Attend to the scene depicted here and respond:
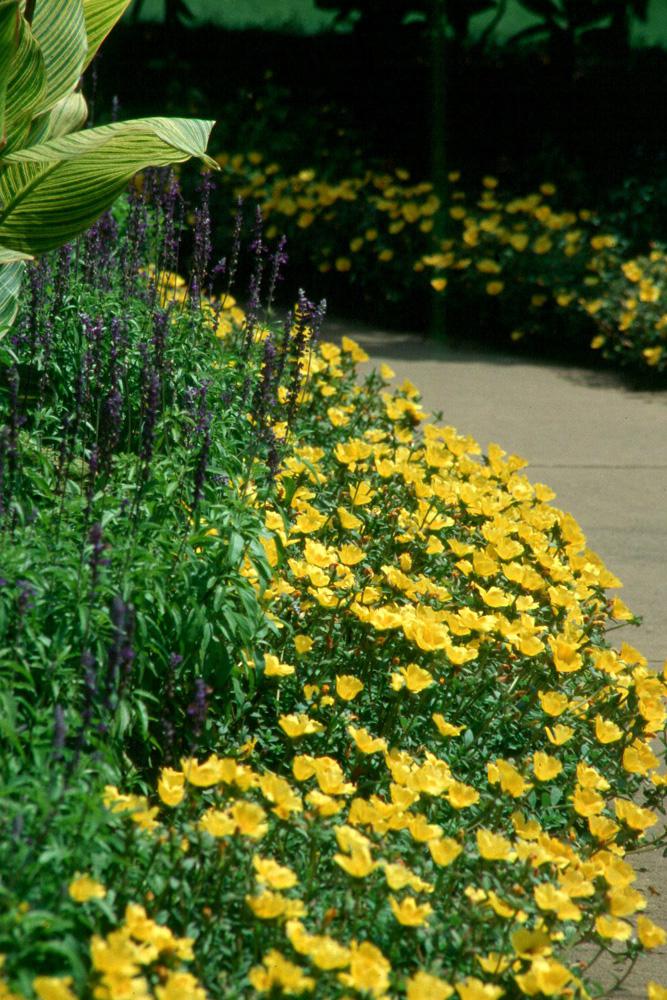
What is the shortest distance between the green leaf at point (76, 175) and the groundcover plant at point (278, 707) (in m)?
0.19

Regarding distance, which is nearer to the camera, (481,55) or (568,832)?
(568,832)

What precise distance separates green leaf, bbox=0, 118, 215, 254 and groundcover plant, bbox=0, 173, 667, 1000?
190 mm

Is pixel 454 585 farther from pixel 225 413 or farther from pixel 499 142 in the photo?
pixel 499 142

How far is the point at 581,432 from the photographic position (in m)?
6.48

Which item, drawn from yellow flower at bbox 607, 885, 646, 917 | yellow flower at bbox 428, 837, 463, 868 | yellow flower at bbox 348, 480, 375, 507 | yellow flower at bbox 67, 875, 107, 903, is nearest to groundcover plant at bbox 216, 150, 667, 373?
yellow flower at bbox 348, 480, 375, 507

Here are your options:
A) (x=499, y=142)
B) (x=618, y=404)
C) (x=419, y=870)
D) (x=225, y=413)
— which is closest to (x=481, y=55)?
(x=499, y=142)

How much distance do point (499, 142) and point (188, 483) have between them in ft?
25.0

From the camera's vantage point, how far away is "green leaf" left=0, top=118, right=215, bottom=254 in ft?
11.8

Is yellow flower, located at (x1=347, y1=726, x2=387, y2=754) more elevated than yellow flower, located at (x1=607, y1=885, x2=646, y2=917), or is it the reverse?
yellow flower, located at (x1=347, y1=726, x2=387, y2=754)

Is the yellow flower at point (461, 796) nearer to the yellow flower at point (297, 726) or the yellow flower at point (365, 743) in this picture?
the yellow flower at point (365, 743)

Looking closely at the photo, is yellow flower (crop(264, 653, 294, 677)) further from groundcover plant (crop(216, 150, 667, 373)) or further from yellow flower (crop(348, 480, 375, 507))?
groundcover plant (crop(216, 150, 667, 373))

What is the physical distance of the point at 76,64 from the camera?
4.13 metres

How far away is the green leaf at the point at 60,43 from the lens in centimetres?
408

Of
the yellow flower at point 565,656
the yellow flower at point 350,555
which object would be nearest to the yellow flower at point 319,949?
the yellow flower at point 565,656
